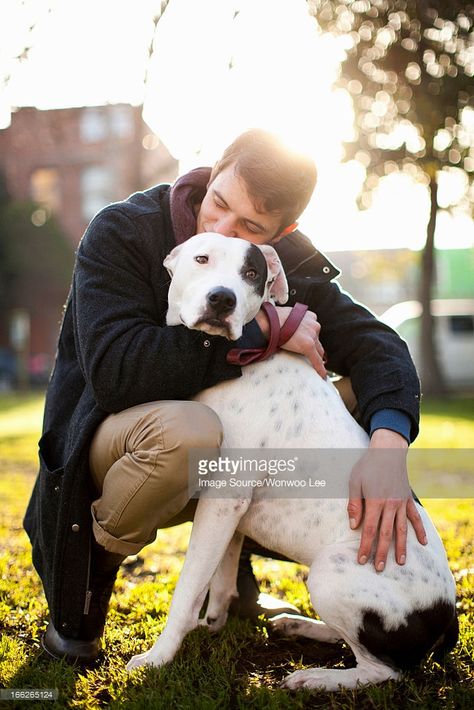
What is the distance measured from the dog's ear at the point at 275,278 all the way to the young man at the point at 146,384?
14cm

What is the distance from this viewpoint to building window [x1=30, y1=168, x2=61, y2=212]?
2920cm

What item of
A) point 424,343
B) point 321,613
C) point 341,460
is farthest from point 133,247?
point 424,343

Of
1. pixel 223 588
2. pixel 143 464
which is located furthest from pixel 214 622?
pixel 143 464

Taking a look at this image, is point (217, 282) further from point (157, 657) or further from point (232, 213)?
point (157, 657)

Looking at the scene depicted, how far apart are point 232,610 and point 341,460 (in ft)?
3.00

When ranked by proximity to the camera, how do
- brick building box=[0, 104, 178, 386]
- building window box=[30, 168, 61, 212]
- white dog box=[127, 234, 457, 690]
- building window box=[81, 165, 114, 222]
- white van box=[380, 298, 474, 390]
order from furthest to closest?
building window box=[30, 168, 61, 212] < building window box=[81, 165, 114, 222] < brick building box=[0, 104, 178, 386] < white van box=[380, 298, 474, 390] < white dog box=[127, 234, 457, 690]

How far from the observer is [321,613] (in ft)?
7.91

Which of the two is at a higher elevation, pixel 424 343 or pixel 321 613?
pixel 321 613

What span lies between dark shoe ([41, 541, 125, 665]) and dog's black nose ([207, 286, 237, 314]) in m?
0.98

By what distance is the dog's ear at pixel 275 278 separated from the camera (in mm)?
2824

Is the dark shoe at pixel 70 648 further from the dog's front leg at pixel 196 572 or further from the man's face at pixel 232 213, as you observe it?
the man's face at pixel 232 213

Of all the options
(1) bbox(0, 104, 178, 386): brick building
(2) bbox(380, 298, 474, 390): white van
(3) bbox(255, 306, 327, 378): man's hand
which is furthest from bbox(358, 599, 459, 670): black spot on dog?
(1) bbox(0, 104, 178, 386): brick building

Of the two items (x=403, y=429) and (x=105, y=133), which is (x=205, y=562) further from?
(x=105, y=133)

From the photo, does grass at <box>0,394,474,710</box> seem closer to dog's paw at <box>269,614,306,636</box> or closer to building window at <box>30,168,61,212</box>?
dog's paw at <box>269,614,306,636</box>
